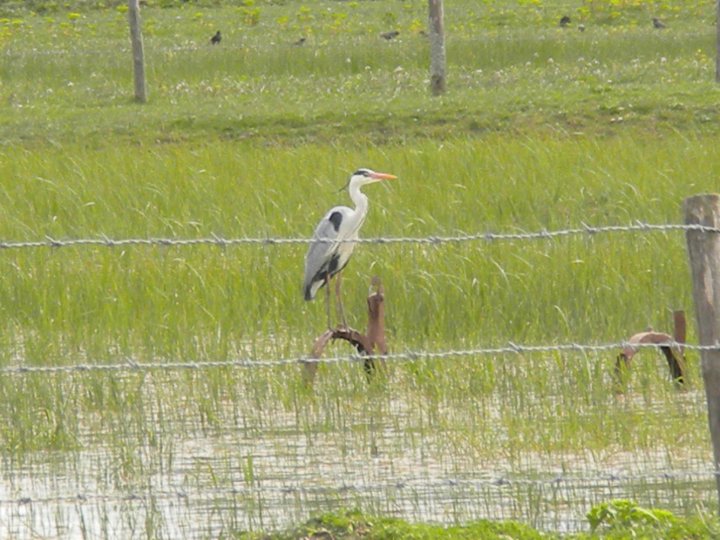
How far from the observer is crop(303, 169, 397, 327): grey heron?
7742mm

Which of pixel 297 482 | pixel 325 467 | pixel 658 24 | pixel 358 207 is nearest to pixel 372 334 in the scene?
pixel 358 207

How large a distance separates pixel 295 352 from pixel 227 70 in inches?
657

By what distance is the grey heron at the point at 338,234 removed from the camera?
7742 millimetres

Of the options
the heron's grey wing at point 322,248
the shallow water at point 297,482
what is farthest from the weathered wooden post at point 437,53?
the shallow water at point 297,482

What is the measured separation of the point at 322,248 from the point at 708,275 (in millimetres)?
3125

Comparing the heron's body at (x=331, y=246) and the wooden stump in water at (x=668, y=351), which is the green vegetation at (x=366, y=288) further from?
the heron's body at (x=331, y=246)

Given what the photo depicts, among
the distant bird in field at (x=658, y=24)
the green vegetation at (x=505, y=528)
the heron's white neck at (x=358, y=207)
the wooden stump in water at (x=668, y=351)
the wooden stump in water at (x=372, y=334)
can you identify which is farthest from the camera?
the distant bird in field at (x=658, y=24)

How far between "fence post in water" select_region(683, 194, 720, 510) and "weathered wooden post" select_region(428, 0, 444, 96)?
15.1m

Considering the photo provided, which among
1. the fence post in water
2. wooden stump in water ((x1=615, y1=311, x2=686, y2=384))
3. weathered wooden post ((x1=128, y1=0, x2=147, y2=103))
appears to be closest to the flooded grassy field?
wooden stump in water ((x1=615, y1=311, x2=686, y2=384))

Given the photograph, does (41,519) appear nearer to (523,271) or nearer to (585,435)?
(585,435)

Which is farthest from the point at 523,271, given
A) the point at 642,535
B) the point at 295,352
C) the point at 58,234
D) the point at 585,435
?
the point at 642,535

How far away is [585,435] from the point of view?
6.59 meters

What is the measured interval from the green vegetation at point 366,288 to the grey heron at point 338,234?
0.50 metres

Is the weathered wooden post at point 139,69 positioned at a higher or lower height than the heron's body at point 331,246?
higher
